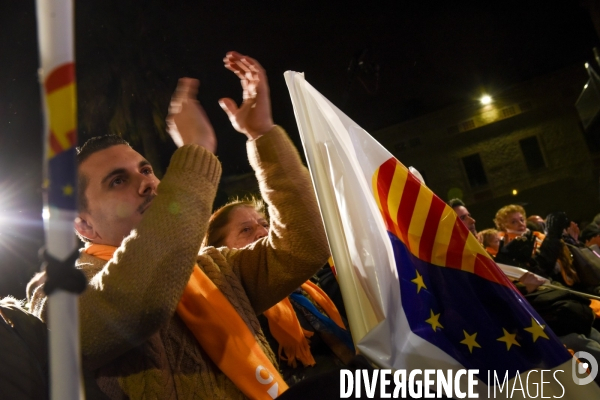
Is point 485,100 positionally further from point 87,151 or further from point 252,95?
point 87,151

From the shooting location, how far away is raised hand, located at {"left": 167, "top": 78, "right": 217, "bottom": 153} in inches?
66.0

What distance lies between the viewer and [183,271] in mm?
1429

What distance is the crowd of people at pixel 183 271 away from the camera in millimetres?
1349

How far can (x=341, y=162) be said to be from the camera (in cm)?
187

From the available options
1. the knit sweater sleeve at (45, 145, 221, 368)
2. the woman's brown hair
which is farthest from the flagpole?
the woman's brown hair

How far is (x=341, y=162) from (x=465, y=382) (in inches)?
32.8

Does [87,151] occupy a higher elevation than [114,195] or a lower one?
higher

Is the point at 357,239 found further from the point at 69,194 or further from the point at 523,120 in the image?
the point at 523,120

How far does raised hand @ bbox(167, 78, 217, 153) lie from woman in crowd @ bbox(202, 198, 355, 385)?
118 centimetres


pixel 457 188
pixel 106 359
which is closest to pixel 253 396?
pixel 106 359

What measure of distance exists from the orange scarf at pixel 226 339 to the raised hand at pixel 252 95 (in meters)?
0.64

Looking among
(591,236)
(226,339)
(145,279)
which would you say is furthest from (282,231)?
(591,236)

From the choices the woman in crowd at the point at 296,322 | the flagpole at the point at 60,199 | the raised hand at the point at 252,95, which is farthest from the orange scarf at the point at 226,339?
the woman in crowd at the point at 296,322

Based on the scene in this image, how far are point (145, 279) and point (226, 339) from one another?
43 cm
